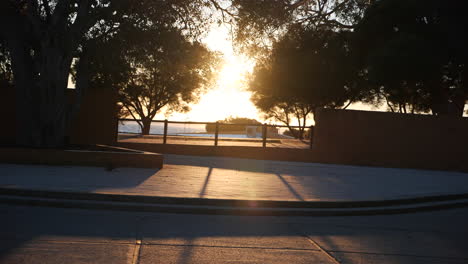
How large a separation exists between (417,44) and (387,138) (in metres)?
5.23

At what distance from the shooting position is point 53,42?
13938 mm

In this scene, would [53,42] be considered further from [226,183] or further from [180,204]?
[180,204]

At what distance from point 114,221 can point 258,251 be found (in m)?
2.42

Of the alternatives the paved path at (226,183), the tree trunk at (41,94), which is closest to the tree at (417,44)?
the paved path at (226,183)

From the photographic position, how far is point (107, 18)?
14.0 metres

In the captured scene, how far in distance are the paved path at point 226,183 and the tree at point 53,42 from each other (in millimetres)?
2361

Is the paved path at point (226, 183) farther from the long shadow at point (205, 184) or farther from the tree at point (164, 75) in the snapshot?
the tree at point (164, 75)

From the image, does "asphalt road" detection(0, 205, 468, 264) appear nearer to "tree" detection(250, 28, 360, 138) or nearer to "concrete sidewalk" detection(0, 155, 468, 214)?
"concrete sidewalk" detection(0, 155, 468, 214)

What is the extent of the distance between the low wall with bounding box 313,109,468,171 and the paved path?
13.3 feet

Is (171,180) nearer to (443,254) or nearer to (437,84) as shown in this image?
(443,254)

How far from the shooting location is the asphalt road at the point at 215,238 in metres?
5.63

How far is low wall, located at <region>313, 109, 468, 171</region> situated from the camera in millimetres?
18891

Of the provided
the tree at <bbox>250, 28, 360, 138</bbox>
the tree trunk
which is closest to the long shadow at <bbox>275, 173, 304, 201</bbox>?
the tree trunk

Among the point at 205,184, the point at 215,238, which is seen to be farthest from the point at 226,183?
the point at 215,238
